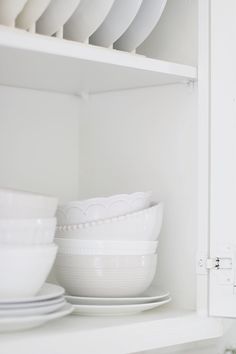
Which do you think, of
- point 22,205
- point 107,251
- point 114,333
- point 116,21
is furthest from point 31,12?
point 114,333

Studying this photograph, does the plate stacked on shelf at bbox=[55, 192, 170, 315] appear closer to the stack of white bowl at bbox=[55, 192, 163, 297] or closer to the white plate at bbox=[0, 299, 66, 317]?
the stack of white bowl at bbox=[55, 192, 163, 297]

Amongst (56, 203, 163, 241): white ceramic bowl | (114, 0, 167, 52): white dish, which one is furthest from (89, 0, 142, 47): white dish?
(56, 203, 163, 241): white ceramic bowl

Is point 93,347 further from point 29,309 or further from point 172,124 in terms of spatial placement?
point 172,124

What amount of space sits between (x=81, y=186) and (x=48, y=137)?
12cm

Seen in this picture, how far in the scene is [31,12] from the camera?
3.98 ft

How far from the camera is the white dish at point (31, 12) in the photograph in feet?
3.95

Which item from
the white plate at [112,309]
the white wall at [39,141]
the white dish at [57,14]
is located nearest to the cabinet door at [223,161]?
the white plate at [112,309]

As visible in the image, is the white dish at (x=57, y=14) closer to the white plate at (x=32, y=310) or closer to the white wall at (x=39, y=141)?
the white wall at (x=39, y=141)

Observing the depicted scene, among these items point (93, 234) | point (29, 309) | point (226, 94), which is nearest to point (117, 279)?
point (93, 234)

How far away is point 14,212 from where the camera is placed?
114cm

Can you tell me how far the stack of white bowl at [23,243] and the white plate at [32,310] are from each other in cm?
3

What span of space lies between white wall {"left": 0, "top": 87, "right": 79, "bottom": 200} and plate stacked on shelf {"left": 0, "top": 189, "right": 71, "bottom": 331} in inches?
11.9

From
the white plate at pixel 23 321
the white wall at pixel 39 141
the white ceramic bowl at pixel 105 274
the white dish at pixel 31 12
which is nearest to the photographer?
the white plate at pixel 23 321

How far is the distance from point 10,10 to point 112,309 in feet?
1.64
